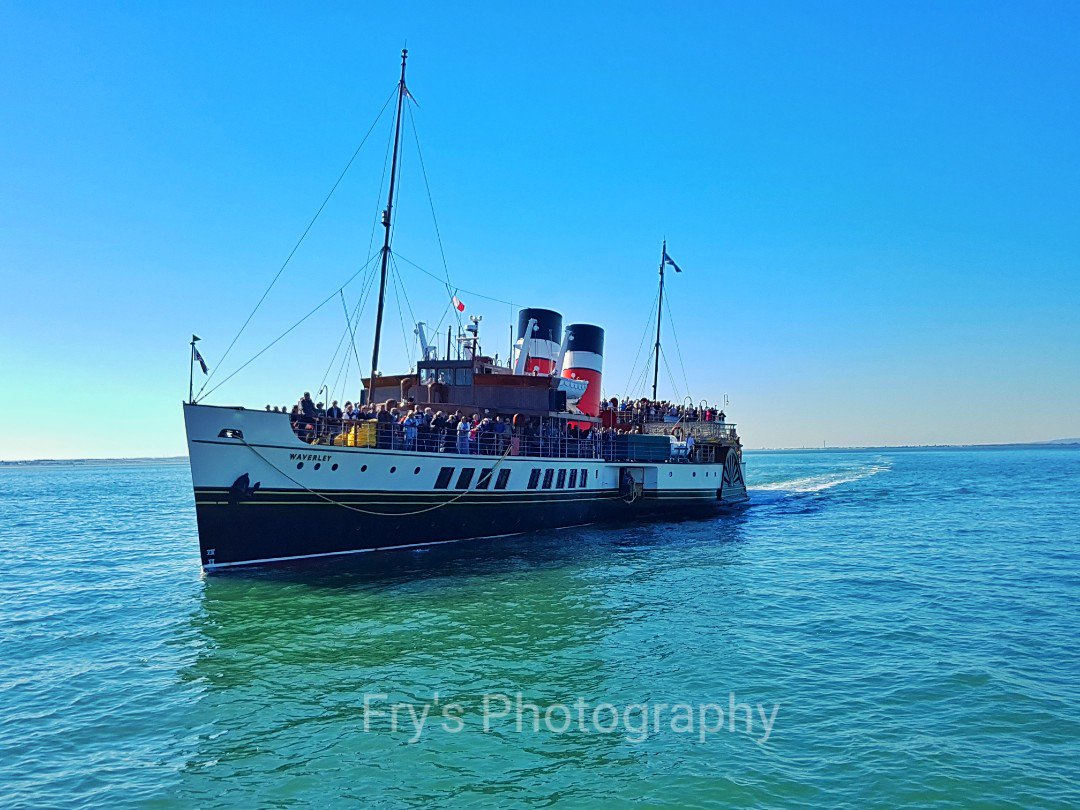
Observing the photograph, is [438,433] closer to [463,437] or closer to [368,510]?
[463,437]

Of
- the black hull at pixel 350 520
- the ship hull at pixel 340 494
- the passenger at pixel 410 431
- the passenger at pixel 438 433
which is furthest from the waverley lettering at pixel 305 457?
the passenger at pixel 438 433

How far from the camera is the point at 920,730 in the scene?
8.82m

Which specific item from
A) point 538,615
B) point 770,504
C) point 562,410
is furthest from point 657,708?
point 770,504

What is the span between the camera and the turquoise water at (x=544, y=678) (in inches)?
297

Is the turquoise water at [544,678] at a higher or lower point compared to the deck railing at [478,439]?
lower

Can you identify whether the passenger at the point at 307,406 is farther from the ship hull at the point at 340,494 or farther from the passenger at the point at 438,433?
the passenger at the point at 438,433

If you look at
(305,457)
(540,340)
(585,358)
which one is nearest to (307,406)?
(305,457)

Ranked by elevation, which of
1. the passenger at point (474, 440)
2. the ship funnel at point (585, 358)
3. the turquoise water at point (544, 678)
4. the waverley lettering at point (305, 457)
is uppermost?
the ship funnel at point (585, 358)

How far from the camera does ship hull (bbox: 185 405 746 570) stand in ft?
59.9

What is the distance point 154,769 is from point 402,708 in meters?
3.08

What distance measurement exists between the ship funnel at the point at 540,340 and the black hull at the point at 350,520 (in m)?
8.22

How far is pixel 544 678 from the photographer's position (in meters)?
10.6

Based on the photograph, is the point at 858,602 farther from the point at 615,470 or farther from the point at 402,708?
the point at 615,470

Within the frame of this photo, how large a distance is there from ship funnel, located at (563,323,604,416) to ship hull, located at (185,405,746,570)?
879 centimetres
